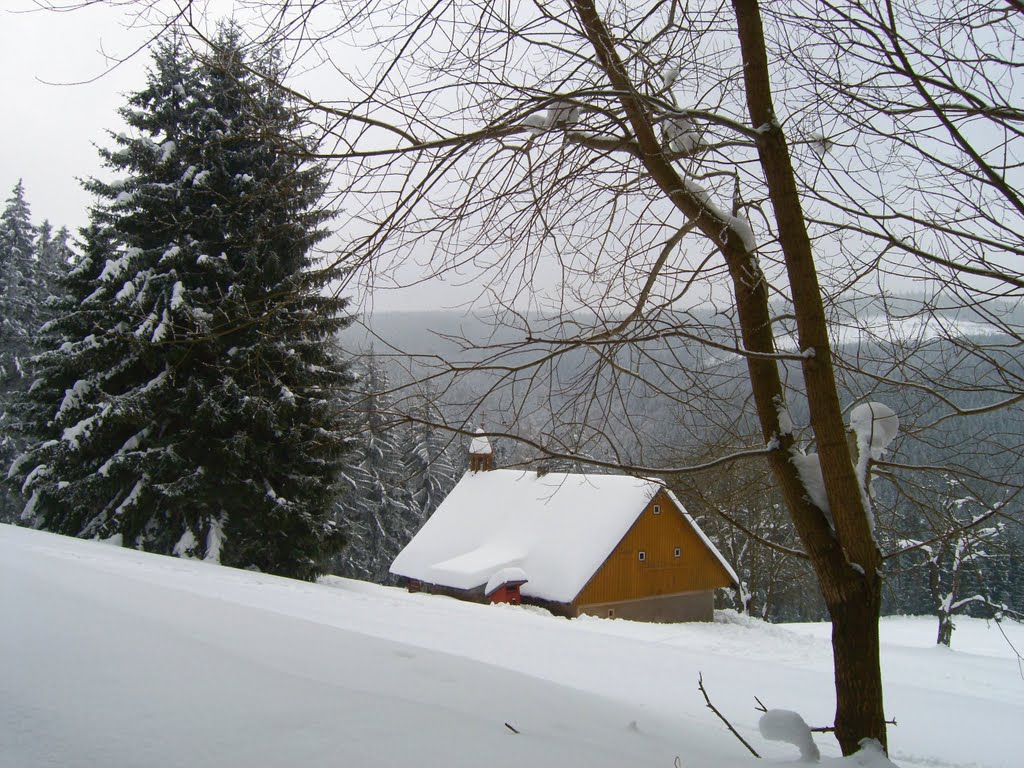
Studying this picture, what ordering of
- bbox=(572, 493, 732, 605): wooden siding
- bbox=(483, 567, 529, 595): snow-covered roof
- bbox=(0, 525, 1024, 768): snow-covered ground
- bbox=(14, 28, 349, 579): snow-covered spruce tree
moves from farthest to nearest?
bbox=(572, 493, 732, 605): wooden siding
bbox=(483, 567, 529, 595): snow-covered roof
bbox=(14, 28, 349, 579): snow-covered spruce tree
bbox=(0, 525, 1024, 768): snow-covered ground

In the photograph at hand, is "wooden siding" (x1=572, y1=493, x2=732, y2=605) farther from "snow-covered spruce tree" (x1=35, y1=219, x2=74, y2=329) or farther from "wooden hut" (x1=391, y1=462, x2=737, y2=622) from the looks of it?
"snow-covered spruce tree" (x1=35, y1=219, x2=74, y2=329)

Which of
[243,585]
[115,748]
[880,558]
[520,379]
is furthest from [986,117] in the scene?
[243,585]

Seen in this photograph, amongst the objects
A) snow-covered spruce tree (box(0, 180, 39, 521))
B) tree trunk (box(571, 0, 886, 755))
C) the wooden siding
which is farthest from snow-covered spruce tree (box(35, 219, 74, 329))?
tree trunk (box(571, 0, 886, 755))

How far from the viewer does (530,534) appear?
22.5m

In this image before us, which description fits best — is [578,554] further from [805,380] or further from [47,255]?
[47,255]

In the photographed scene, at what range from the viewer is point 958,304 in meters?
2.89

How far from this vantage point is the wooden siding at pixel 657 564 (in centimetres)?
2091

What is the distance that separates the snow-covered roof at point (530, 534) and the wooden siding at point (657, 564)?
0.47 meters

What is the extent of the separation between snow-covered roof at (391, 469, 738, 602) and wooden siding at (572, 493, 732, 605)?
47 centimetres

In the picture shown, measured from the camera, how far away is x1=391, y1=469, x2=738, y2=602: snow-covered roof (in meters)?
20.4

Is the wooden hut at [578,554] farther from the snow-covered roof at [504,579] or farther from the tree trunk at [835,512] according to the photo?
the tree trunk at [835,512]

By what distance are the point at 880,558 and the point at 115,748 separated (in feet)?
9.97

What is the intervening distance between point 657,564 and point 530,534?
4452mm

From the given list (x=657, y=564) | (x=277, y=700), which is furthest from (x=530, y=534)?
(x=277, y=700)
